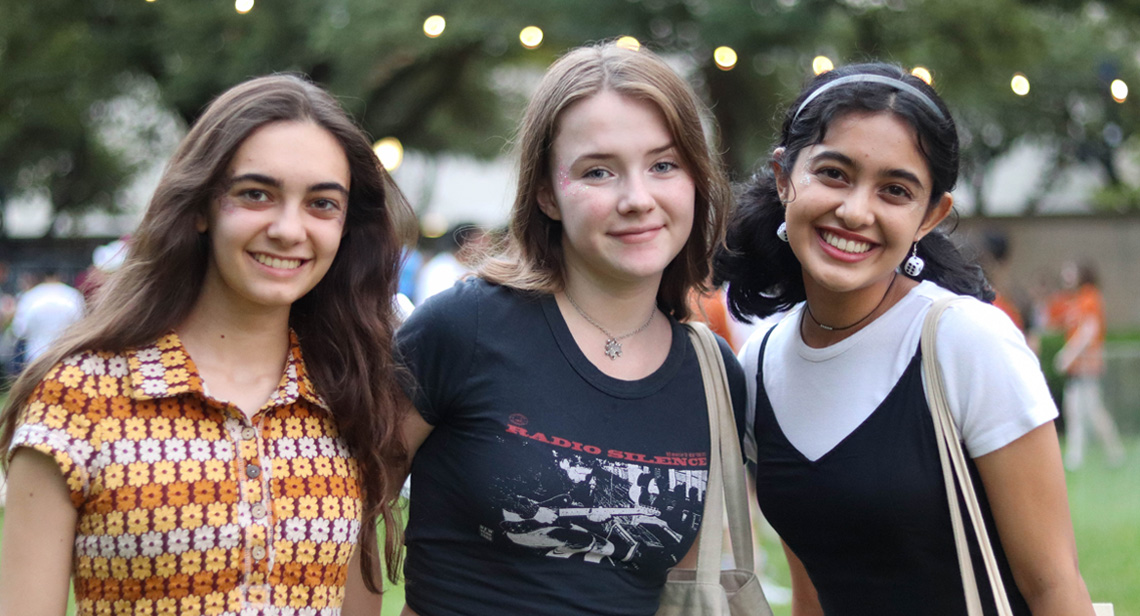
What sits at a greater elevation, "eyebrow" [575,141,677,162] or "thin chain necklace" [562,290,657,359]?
"eyebrow" [575,141,677,162]

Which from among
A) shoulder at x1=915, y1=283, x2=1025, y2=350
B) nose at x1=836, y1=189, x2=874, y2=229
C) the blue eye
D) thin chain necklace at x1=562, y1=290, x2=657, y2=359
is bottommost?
shoulder at x1=915, y1=283, x2=1025, y2=350

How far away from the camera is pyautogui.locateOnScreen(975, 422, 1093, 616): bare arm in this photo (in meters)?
2.22

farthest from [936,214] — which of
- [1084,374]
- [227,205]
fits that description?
[1084,374]

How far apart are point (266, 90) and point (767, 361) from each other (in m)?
1.36

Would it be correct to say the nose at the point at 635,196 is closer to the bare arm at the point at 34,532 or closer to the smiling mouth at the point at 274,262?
the smiling mouth at the point at 274,262

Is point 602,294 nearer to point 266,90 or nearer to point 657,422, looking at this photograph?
point 657,422

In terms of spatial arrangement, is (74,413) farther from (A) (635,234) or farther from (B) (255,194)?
(A) (635,234)

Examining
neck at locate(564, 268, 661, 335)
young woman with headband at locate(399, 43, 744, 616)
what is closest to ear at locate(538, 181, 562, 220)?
young woman with headband at locate(399, 43, 744, 616)

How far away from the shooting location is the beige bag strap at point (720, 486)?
8.21 feet

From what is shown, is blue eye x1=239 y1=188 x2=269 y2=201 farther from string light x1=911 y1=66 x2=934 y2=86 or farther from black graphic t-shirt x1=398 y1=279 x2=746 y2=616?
string light x1=911 y1=66 x2=934 y2=86

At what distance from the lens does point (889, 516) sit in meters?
2.35

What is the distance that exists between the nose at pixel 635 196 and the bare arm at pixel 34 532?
1250mm

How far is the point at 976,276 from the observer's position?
104 inches

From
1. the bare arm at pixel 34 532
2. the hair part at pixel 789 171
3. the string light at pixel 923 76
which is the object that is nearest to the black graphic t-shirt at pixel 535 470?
the hair part at pixel 789 171
